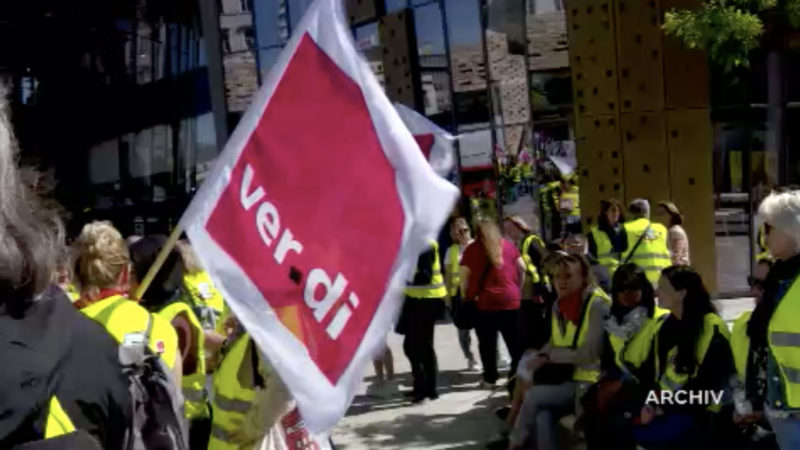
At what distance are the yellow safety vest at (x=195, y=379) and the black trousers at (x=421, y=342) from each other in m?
4.05

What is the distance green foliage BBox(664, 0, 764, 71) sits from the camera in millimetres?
7277

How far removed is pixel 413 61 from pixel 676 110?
160 inches

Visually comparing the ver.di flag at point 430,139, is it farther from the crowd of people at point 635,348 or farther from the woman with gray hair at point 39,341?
the woman with gray hair at point 39,341

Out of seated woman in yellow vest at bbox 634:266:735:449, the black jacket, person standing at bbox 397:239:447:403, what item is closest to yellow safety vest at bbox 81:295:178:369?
the black jacket

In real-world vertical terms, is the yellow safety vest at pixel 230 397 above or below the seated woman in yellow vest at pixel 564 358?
above

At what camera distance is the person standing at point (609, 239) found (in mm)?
9500

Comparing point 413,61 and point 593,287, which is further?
point 413,61

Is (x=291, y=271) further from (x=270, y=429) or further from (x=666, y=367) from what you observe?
(x=666, y=367)

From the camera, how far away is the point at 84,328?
171 centimetres

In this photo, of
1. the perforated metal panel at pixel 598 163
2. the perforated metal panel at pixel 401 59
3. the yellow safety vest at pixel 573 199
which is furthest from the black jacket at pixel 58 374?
the perforated metal panel at pixel 401 59

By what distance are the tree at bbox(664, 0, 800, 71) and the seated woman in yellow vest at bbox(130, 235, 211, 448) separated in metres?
4.36

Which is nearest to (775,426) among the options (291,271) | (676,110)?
(291,271)

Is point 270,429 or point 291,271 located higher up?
point 291,271

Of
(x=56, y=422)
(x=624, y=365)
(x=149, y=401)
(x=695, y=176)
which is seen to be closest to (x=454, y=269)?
(x=624, y=365)
